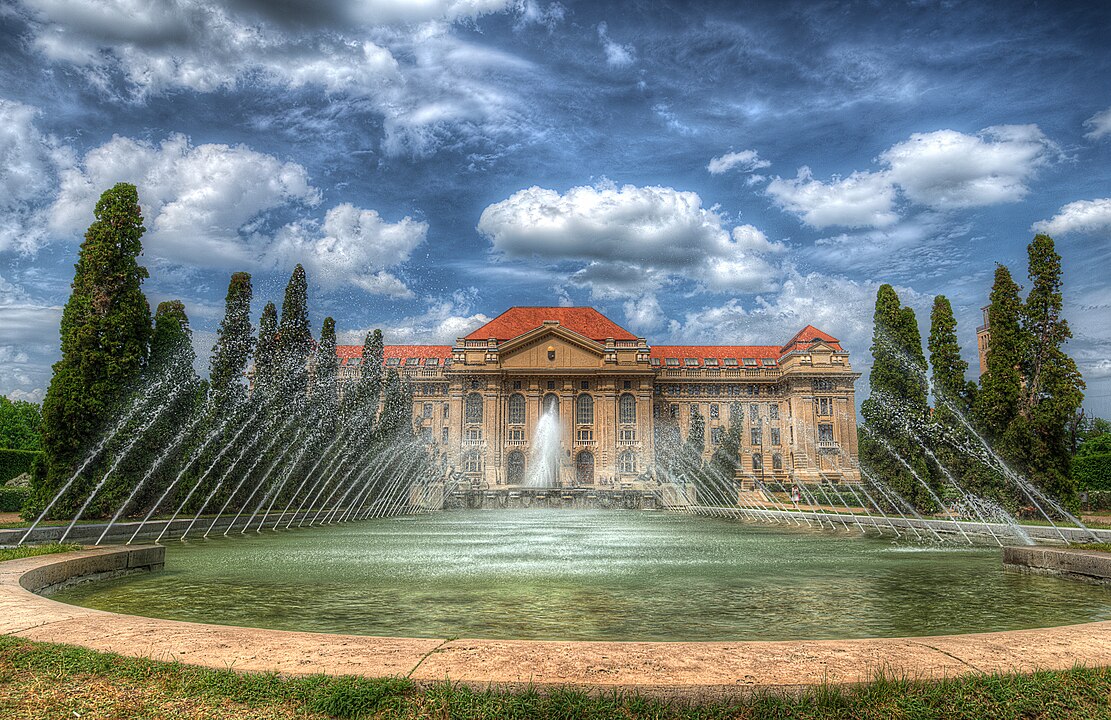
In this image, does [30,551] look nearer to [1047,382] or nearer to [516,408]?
[1047,382]

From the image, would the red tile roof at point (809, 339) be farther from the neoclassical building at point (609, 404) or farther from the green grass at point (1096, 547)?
the green grass at point (1096, 547)

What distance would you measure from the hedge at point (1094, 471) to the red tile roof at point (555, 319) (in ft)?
134

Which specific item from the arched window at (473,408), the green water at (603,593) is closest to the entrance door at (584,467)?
the arched window at (473,408)

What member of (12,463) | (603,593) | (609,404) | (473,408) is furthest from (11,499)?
(609,404)

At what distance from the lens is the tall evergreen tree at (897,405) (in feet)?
94.6

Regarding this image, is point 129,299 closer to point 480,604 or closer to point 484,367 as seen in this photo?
point 480,604

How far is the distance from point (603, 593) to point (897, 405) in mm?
26982

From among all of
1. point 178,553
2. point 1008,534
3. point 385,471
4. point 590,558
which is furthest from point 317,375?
point 1008,534

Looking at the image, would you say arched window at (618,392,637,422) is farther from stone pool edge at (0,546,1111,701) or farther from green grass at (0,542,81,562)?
stone pool edge at (0,546,1111,701)

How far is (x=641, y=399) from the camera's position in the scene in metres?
69.4

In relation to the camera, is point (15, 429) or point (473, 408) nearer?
point (15, 429)

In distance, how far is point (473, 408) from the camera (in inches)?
2749

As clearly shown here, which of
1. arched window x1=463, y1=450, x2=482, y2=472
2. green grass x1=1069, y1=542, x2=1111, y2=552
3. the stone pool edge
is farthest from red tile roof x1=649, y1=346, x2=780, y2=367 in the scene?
the stone pool edge

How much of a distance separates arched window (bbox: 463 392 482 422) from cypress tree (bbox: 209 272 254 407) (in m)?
38.9
